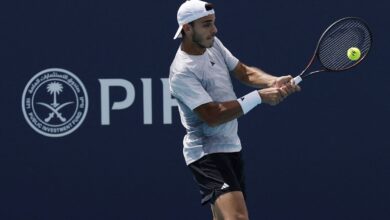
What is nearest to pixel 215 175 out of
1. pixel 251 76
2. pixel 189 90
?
pixel 189 90

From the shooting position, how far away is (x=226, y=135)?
5.86 metres

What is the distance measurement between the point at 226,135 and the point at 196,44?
0.51 m

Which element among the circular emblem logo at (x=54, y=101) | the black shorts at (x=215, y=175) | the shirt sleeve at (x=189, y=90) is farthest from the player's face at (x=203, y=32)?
the circular emblem logo at (x=54, y=101)

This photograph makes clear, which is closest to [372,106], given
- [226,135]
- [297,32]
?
Result: [297,32]

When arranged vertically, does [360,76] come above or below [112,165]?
above

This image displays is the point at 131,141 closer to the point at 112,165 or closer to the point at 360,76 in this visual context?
the point at 112,165

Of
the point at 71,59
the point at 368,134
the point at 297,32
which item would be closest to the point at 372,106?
the point at 368,134

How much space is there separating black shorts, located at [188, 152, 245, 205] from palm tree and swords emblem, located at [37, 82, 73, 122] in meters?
1.21

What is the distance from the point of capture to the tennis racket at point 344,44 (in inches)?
238

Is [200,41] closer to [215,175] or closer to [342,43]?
[215,175]

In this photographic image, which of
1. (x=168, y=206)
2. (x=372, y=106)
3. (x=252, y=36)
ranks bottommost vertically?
(x=168, y=206)

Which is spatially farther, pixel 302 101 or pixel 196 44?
pixel 302 101

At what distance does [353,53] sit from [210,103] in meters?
0.92

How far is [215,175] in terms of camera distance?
5.80 meters
